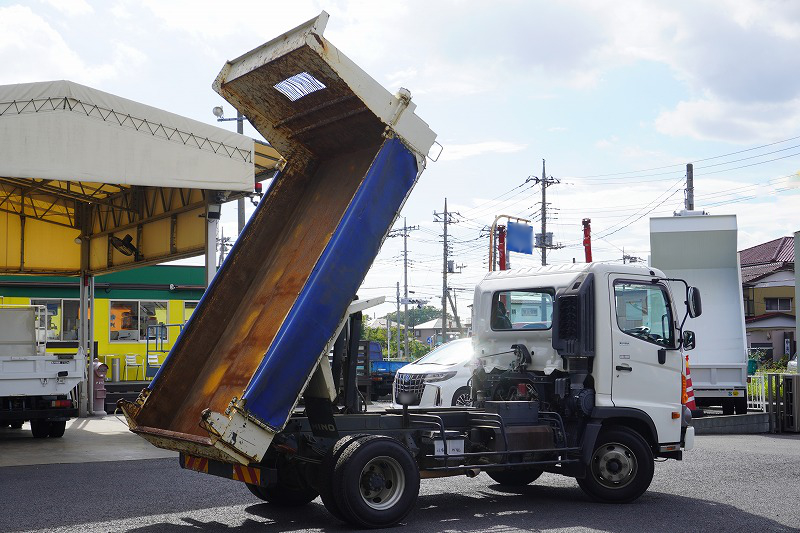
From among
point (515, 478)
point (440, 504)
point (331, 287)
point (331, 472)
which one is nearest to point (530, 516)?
point (440, 504)

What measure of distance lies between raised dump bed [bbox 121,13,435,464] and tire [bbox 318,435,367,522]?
0.49m

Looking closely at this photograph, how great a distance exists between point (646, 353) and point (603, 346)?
23.9 inches

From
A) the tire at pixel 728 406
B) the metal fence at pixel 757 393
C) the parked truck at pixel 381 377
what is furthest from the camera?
the parked truck at pixel 381 377

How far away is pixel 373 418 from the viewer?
28.1ft

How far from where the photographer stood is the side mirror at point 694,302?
30.7 feet

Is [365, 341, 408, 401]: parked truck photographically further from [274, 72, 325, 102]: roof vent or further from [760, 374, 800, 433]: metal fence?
[274, 72, 325, 102]: roof vent

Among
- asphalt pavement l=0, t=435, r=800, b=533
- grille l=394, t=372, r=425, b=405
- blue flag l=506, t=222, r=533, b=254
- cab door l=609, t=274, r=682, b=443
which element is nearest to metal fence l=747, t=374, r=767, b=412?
blue flag l=506, t=222, r=533, b=254

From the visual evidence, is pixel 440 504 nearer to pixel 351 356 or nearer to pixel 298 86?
pixel 351 356

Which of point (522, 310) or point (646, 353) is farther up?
point (522, 310)

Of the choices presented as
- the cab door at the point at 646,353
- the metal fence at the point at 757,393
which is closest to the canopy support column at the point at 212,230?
the cab door at the point at 646,353

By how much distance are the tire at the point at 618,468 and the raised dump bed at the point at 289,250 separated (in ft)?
10.7

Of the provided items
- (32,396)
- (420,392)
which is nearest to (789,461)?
(420,392)

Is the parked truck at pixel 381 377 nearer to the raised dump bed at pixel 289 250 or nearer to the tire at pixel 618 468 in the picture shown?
the tire at pixel 618 468

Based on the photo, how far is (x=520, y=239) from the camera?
21234mm
